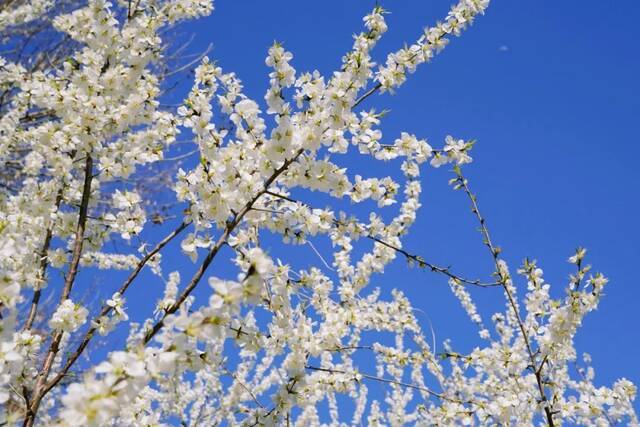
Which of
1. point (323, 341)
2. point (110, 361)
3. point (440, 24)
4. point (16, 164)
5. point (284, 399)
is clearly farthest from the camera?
point (16, 164)

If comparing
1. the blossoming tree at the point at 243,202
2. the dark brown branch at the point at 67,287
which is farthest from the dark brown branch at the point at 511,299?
the dark brown branch at the point at 67,287

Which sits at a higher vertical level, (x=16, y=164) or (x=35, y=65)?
(x=35, y=65)

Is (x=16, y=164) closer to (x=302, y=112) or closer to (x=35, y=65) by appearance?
(x=35, y=65)

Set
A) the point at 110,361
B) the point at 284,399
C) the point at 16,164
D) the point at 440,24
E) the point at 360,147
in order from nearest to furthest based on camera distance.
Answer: the point at 110,361
the point at 284,399
the point at 360,147
the point at 440,24
the point at 16,164

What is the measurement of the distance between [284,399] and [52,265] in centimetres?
167

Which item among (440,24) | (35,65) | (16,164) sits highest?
(35,65)

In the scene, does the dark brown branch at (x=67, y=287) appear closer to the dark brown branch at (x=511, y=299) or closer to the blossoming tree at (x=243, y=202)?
the blossoming tree at (x=243, y=202)

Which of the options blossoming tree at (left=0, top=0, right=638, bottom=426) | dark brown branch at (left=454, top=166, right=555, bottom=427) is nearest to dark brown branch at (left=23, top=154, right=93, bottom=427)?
blossoming tree at (left=0, top=0, right=638, bottom=426)

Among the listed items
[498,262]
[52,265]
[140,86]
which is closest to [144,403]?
[52,265]

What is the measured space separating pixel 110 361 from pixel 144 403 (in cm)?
208

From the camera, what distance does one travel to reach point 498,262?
136 inches

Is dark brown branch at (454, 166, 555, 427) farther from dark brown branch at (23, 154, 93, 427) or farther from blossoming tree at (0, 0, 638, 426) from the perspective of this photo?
dark brown branch at (23, 154, 93, 427)

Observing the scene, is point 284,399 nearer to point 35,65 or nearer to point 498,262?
point 498,262

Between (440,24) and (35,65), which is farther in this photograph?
(35,65)
